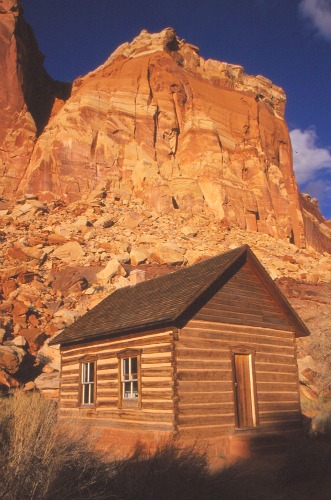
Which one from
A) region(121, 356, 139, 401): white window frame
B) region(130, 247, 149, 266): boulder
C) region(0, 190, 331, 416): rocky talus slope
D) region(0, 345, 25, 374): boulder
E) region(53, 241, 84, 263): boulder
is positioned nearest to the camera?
region(121, 356, 139, 401): white window frame

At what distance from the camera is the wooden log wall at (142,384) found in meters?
11.8

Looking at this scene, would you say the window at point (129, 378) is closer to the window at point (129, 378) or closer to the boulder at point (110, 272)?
the window at point (129, 378)

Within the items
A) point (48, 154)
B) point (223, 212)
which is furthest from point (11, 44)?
point (223, 212)

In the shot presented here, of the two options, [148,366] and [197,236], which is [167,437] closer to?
[148,366]

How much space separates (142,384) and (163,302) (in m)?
2.35

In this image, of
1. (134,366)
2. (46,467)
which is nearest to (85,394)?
(134,366)

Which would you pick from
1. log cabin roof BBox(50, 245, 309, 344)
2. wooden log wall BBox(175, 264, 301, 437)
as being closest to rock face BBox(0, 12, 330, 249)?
log cabin roof BBox(50, 245, 309, 344)

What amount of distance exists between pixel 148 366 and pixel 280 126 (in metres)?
71.4

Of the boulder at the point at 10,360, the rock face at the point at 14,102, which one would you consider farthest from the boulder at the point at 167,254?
the rock face at the point at 14,102

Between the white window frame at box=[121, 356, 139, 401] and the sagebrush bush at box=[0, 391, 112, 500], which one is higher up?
the white window frame at box=[121, 356, 139, 401]

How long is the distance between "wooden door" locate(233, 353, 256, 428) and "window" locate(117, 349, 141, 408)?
279 cm

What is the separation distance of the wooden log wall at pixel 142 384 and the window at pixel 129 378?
0.16m

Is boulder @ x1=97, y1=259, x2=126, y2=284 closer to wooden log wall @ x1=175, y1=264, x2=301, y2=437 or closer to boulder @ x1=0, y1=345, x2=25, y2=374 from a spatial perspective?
boulder @ x1=0, y1=345, x2=25, y2=374

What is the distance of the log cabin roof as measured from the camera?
40.4ft
